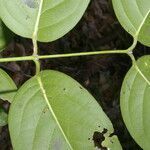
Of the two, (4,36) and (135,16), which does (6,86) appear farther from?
(135,16)

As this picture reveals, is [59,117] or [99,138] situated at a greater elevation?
[59,117]

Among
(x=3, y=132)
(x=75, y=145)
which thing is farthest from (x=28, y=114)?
(x=3, y=132)

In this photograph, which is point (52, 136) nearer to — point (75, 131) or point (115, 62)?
point (75, 131)

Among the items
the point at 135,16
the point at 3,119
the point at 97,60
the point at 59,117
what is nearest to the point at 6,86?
the point at 3,119

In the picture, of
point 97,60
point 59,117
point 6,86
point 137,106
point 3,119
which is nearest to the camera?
point 59,117

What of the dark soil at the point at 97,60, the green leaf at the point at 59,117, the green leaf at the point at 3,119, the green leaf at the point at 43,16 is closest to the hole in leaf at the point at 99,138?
the green leaf at the point at 59,117
